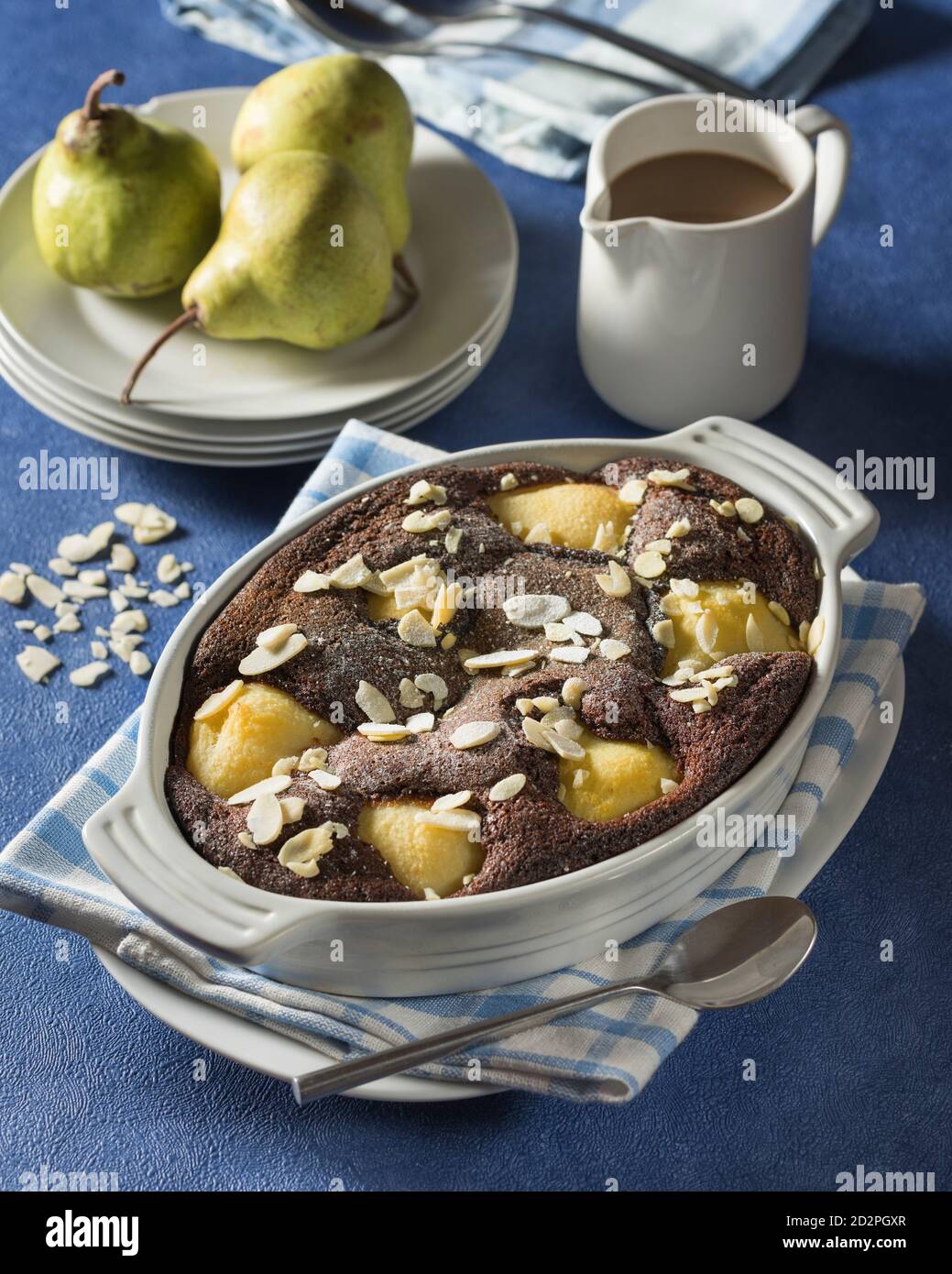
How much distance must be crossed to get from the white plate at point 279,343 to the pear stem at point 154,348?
3cm

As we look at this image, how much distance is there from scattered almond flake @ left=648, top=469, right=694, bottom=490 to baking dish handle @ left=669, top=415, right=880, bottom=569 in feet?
0.14

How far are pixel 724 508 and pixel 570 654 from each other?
0.22 m

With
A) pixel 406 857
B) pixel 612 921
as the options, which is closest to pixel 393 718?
pixel 406 857

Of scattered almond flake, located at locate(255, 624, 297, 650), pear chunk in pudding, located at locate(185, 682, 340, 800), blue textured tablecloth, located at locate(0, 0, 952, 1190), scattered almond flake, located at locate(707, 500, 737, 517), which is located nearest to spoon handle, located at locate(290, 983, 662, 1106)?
blue textured tablecloth, located at locate(0, 0, 952, 1190)

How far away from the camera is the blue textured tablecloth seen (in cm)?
103

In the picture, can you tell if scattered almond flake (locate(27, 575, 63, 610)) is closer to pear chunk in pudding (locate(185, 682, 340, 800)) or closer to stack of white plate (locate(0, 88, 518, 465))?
stack of white plate (locate(0, 88, 518, 465))

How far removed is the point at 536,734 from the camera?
1046mm

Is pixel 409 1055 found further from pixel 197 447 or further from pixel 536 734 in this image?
pixel 197 447

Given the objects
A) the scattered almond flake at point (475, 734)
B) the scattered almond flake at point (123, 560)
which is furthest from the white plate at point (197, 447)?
the scattered almond flake at point (475, 734)

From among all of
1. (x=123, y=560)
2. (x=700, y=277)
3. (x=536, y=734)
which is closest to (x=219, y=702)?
(x=536, y=734)

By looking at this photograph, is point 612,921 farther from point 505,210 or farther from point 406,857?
point 505,210

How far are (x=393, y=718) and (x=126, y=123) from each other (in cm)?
87

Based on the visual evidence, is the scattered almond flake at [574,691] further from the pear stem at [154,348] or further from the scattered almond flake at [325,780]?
the pear stem at [154,348]

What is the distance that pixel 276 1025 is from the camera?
1.01 meters
